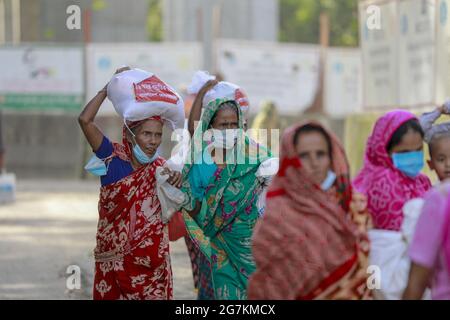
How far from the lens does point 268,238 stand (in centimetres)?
503

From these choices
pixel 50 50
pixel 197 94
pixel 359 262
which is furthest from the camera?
pixel 50 50

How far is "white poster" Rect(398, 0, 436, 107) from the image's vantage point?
1246 cm

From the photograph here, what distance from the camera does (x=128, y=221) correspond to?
6379mm

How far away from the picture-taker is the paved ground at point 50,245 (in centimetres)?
923

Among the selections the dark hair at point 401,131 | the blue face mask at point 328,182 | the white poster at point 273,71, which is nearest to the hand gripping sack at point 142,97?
the dark hair at point 401,131

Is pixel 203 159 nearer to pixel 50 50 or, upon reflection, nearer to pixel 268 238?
pixel 268 238

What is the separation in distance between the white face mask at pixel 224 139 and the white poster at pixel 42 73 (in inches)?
616

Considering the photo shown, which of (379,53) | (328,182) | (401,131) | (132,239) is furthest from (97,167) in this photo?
(379,53)

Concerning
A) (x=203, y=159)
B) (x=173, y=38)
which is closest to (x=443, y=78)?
(x=203, y=159)

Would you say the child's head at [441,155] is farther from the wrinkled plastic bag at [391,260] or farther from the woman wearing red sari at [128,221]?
the woman wearing red sari at [128,221]

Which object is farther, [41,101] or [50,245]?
[41,101]

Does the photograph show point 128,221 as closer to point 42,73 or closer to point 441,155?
point 441,155

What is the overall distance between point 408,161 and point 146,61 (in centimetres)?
1692
